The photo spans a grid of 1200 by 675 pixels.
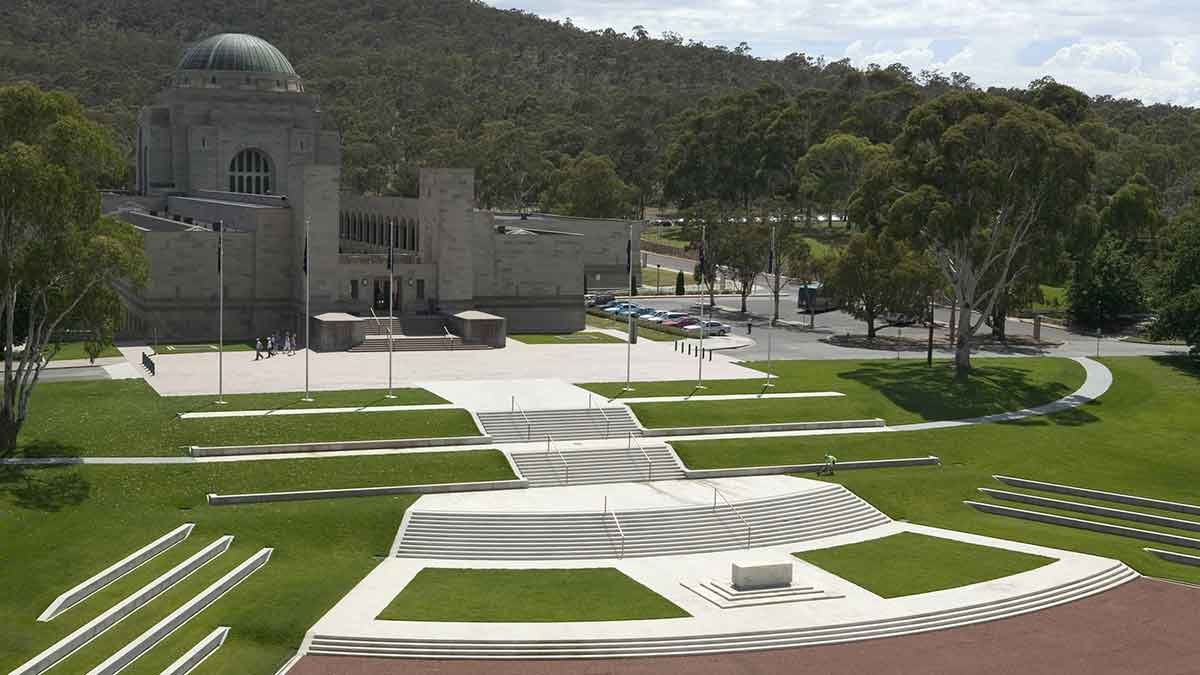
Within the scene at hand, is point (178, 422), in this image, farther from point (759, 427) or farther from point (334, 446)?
point (759, 427)

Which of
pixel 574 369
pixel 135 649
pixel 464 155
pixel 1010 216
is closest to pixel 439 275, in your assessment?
pixel 574 369

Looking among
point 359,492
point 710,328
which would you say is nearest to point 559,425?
point 359,492

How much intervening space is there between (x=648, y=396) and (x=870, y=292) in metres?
27.9

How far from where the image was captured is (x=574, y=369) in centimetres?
7025

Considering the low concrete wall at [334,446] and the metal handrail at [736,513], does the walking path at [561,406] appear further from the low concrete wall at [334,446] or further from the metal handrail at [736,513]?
the metal handrail at [736,513]

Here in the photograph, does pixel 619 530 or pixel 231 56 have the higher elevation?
pixel 231 56

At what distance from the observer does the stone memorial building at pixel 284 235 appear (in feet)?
261

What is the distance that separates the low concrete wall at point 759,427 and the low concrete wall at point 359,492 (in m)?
8.60

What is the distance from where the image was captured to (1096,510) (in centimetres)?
5228

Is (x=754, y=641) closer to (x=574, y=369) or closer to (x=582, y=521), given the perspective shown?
(x=582, y=521)

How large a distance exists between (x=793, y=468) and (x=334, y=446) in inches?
705

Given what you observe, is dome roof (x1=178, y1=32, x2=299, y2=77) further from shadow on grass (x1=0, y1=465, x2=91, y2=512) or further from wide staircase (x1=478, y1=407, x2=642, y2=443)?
shadow on grass (x1=0, y1=465, x2=91, y2=512)

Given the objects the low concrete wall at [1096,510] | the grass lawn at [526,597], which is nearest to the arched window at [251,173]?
the low concrete wall at [1096,510]

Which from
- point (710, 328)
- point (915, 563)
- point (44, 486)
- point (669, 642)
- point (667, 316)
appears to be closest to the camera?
point (669, 642)
